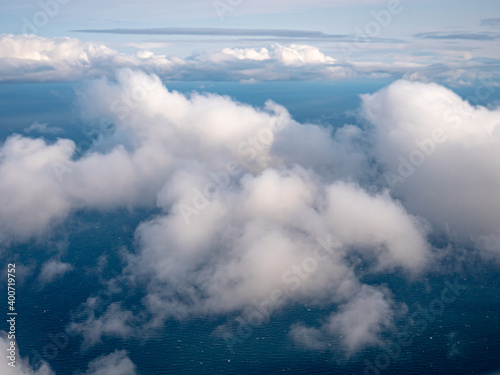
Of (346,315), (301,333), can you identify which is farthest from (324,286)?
(301,333)

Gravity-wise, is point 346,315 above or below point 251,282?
below

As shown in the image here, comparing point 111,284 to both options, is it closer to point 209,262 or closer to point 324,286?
point 209,262

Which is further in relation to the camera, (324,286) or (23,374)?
(324,286)

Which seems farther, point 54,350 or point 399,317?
point 399,317

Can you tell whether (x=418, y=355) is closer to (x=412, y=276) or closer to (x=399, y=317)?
(x=399, y=317)

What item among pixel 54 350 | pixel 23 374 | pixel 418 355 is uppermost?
pixel 418 355

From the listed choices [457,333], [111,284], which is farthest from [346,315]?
[111,284]

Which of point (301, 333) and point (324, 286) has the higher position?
point (324, 286)

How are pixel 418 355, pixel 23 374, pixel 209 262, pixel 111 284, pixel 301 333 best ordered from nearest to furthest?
pixel 23 374, pixel 418 355, pixel 301 333, pixel 111 284, pixel 209 262

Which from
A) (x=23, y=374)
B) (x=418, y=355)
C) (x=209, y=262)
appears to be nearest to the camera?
(x=23, y=374)
